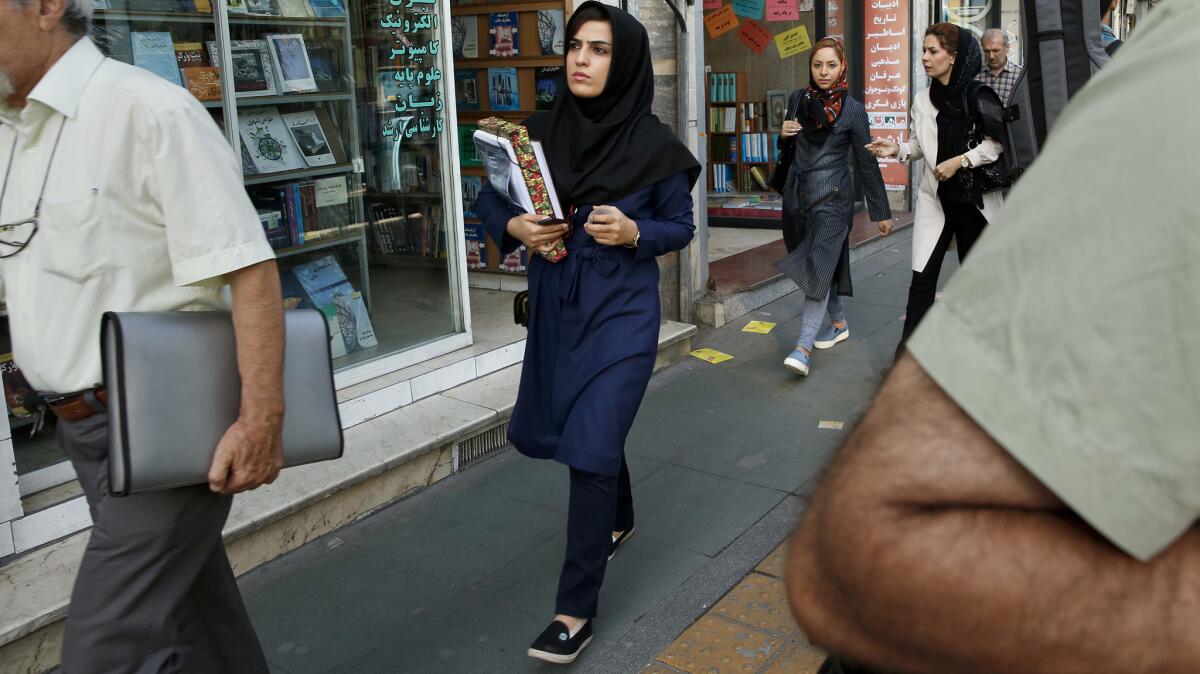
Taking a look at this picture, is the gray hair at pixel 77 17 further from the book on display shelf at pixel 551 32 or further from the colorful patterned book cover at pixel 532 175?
the book on display shelf at pixel 551 32

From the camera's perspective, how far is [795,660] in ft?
10.5

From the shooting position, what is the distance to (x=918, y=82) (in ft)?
36.0

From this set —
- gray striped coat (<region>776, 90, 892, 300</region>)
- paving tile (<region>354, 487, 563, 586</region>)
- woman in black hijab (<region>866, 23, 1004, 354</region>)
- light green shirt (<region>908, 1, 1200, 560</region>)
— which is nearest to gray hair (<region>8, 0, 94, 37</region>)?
light green shirt (<region>908, 1, 1200, 560</region>)

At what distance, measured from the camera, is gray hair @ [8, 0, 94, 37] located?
7.38 feet

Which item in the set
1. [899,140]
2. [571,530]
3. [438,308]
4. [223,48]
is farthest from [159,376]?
[899,140]

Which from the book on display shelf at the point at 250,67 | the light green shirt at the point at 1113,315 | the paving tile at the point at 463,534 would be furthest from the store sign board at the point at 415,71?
the light green shirt at the point at 1113,315

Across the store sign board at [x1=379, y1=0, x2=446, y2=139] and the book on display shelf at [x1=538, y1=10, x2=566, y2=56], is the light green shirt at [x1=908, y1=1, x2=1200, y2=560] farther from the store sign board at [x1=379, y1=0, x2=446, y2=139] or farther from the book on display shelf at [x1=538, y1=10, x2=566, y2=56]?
the book on display shelf at [x1=538, y1=10, x2=566, y2=56]

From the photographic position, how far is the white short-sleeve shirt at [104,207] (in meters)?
2.18

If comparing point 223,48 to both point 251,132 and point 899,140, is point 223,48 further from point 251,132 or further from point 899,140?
point 899,140

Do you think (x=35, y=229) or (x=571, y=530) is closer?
(x=35, y=229)

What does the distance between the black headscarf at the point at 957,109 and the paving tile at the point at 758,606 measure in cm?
291

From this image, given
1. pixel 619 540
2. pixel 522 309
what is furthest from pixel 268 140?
pixel 619 540

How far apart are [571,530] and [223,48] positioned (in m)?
2.77

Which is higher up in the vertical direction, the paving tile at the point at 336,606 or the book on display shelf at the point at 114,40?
the book on display shelf at the point at 114,40
